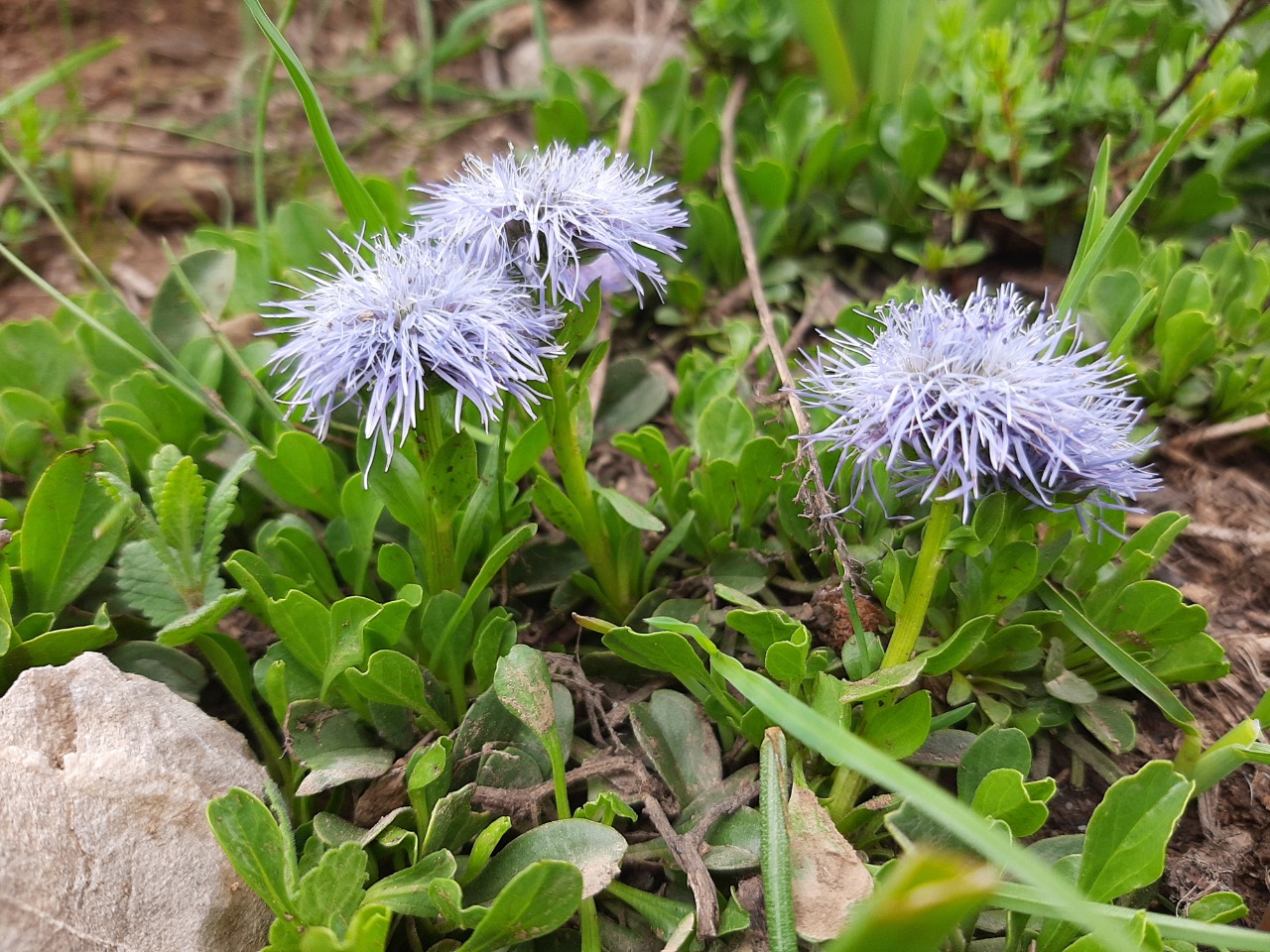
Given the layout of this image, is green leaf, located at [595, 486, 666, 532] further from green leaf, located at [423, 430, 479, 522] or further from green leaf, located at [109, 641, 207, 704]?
green leaf, located at [109, 641, 207, 704]

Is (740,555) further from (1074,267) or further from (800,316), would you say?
(800,316)

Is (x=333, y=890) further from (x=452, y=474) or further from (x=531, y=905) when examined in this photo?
(x=452, y=474)

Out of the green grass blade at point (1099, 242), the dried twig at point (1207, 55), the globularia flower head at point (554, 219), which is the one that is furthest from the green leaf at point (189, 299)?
the dried twig at point (1207, 55)

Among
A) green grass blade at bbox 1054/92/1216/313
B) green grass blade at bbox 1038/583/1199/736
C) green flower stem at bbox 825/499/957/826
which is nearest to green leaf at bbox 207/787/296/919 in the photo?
green flower stem at bbox 825/499/957/826

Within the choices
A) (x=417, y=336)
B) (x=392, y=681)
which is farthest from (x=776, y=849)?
(x=417, y=336)

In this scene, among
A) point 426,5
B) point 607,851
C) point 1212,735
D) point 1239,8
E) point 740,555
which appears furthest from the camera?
point 426,5

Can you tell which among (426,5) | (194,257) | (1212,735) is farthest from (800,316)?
(426,5)
